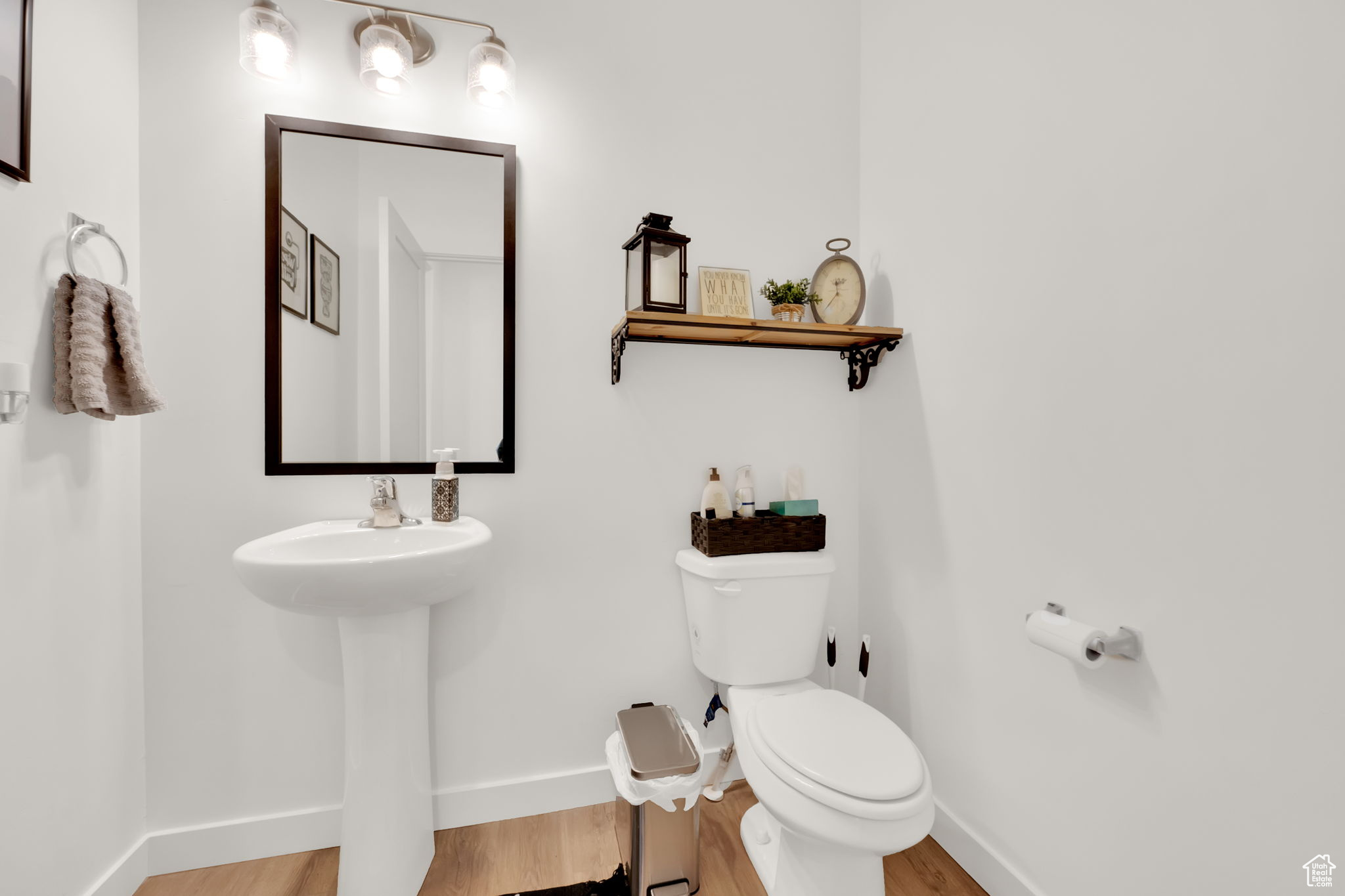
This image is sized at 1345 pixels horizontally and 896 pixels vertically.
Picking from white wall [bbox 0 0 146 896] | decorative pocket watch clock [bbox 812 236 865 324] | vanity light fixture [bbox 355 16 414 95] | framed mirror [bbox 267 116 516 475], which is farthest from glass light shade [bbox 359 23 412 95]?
decorative pocket watch clock [bbox 812 236 865 324]

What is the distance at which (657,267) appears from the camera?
57.9 inches

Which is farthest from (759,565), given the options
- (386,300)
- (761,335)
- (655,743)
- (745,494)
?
(386,300)

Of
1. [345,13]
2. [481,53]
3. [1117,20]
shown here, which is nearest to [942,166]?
[1117,20]

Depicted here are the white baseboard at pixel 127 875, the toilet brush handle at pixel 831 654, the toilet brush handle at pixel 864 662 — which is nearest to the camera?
the white baseboard at pixel 127 875

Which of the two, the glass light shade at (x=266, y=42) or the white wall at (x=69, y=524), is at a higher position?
the glass light shade at (x=266, y=42)

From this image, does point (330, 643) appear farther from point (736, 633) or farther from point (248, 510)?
point (736, 633)

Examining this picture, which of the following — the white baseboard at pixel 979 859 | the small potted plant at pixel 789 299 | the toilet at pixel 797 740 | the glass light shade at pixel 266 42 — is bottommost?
the white baseboard at pixel 979 859

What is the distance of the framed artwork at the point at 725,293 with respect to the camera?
159 centimetres

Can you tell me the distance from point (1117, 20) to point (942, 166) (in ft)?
1.48

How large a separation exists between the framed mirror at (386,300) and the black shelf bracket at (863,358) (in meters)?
1.04

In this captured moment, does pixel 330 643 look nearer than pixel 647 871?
No

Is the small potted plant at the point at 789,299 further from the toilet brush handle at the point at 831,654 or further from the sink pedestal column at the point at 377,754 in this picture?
the sink pedestal column at the point at 377,754

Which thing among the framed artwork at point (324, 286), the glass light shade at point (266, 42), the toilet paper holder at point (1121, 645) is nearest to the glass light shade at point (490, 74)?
the glass light shade at point (266, 42)

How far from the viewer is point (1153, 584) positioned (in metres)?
0.98
